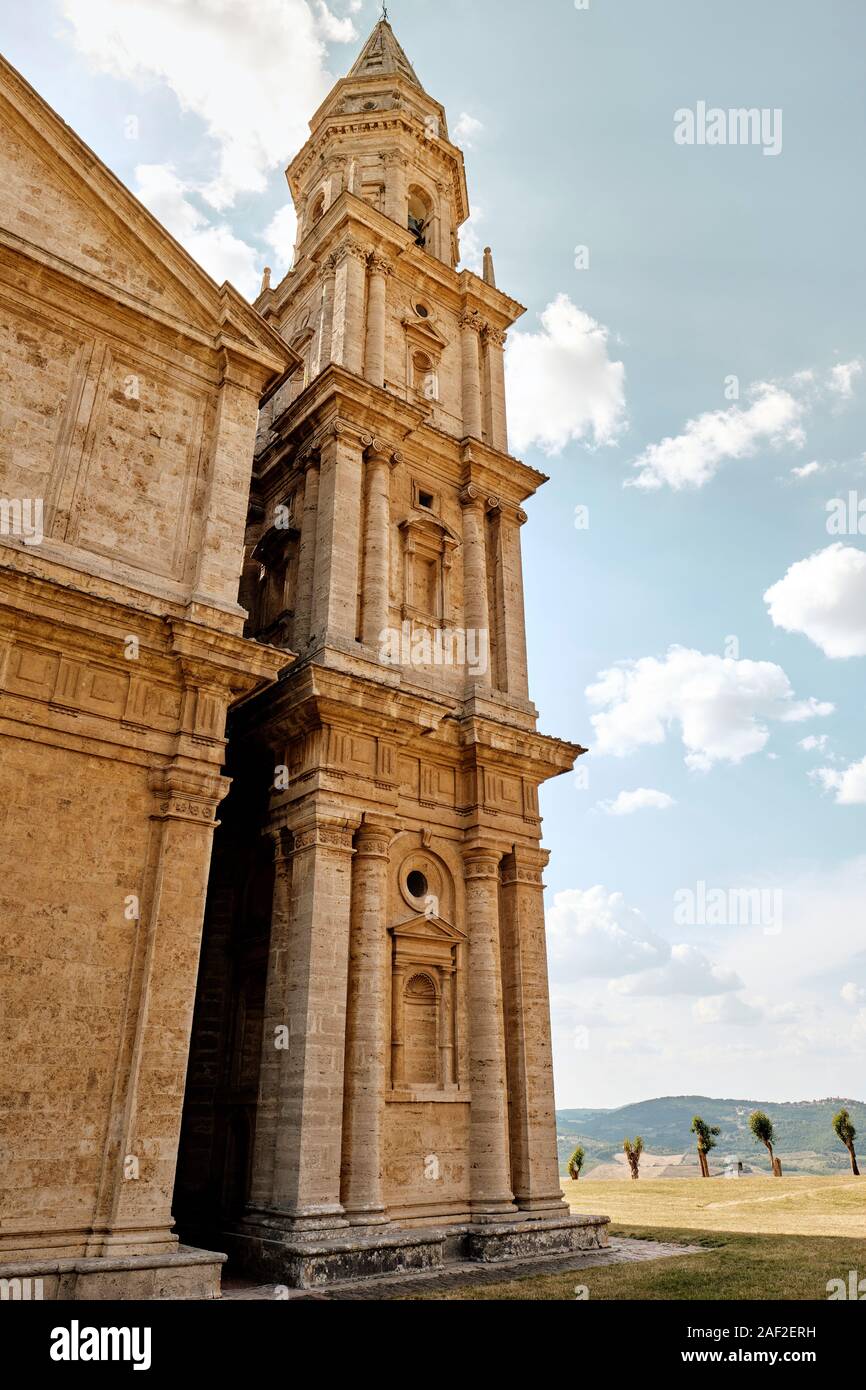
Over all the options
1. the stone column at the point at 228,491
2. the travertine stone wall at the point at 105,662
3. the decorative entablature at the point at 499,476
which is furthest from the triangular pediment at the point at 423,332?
the stone column at the point at 228,491

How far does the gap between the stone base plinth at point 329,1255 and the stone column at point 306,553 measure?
1109 cm

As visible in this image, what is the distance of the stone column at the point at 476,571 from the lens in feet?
75.2

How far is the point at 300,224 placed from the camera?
1243 inches

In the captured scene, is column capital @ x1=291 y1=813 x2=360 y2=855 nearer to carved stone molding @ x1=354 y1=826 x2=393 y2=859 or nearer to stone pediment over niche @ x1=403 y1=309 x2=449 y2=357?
carved stone molding @ x1=354 y1=826 x2=393 y2=859

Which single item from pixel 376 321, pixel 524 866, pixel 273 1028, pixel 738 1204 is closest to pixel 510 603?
pixel 524 866

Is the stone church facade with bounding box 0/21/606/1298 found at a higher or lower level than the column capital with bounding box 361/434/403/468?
lower

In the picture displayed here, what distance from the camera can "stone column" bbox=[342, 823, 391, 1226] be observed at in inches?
607

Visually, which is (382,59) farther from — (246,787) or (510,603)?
(246,787)

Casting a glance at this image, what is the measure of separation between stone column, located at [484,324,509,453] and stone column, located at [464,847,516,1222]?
12369mm

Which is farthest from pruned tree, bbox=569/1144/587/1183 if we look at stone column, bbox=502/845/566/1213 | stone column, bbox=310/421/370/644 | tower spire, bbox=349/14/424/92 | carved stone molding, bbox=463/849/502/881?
tower spire, bbox=349/14/424/92

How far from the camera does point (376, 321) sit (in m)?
24.3
